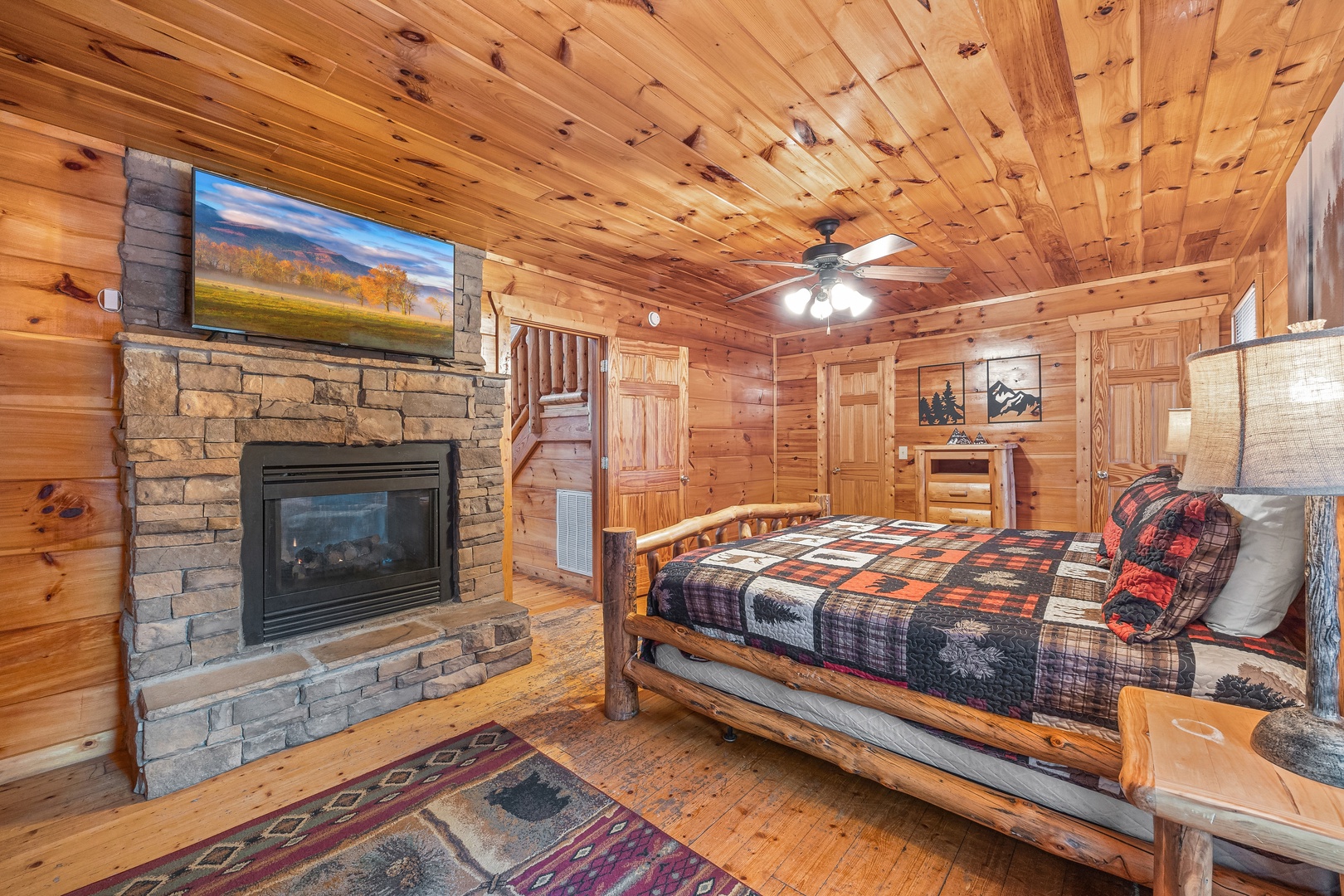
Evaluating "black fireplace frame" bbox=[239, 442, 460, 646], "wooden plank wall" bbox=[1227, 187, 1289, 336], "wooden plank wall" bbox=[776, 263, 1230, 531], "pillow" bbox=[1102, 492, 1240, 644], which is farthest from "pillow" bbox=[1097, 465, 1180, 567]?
"black fireplace frame" bbox=[239, 442, 460, 646]

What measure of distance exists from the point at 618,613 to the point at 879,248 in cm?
208

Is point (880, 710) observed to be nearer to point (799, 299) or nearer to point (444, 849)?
point (444, 849)

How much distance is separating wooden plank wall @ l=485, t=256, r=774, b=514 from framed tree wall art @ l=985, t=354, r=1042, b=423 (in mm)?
2103

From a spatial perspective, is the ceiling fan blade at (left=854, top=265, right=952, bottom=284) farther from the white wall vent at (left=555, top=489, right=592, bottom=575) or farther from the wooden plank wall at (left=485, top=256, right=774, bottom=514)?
the white wall vent at (left=555, top=489, right=592, bottom=575)

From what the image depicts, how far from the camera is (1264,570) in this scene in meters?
1.47

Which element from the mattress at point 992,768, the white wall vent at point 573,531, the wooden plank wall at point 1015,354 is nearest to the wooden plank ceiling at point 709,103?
the wooden plank wall at point 1015,354

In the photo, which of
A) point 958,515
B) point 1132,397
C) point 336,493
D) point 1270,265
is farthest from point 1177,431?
point 336,493

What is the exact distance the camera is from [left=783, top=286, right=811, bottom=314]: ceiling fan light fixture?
3.25 metres

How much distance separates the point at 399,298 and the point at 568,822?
2.64m

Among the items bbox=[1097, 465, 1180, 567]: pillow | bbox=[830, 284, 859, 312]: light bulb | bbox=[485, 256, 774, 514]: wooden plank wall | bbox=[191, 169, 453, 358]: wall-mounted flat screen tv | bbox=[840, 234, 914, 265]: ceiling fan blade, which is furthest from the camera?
bbox=[485, 256, 774, 514]: wooden plank wall

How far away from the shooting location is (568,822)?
1.88 m

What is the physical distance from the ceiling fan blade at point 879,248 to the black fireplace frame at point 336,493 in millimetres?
2425

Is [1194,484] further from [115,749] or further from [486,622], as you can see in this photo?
[115,749]

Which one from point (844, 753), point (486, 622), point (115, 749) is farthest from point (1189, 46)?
point (115, 749)
